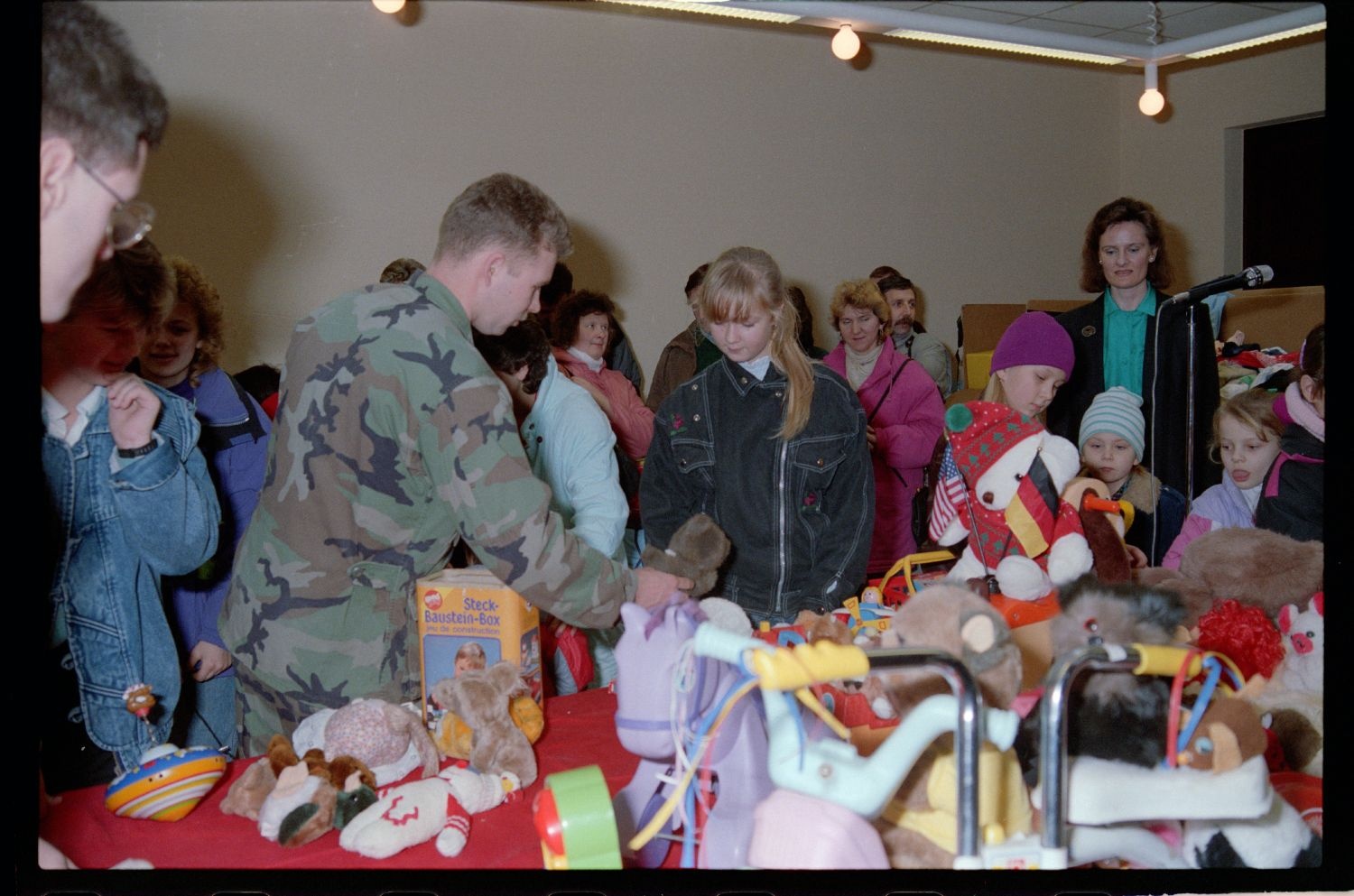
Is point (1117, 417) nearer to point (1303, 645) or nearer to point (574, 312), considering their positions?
point (1303, 645)

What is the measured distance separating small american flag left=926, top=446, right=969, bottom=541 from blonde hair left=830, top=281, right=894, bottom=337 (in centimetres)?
19

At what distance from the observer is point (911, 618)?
3.13 feet

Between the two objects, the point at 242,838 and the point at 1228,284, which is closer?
the point at 242,838

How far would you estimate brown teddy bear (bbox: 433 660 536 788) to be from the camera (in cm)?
102

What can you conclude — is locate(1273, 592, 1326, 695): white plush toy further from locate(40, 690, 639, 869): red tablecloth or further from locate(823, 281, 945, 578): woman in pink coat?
locate(40, 690, 639, 869): red tablecloth

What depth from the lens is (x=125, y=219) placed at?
3.34ft

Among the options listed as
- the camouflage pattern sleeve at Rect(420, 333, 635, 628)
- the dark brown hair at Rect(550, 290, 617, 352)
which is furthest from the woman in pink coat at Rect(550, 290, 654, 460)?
the camouflage pattern sleeve at Rect(420, 333, 635, 628)

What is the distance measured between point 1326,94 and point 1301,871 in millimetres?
908

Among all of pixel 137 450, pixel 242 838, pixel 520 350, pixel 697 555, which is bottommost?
pixel 242 838

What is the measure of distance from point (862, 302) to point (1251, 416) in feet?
1.69

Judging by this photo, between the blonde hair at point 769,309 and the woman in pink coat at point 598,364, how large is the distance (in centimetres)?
14

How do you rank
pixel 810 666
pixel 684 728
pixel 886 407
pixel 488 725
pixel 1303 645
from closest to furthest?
pixel 810 666, pixel 684 728, pixel 488 725, pixel 1303 645, pixel 886 407

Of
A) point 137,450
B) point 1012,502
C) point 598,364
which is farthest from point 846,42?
point 137,450

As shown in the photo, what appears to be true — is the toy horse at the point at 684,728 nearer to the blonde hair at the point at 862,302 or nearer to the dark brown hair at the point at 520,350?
the dark brown hair at the point at 520,350
